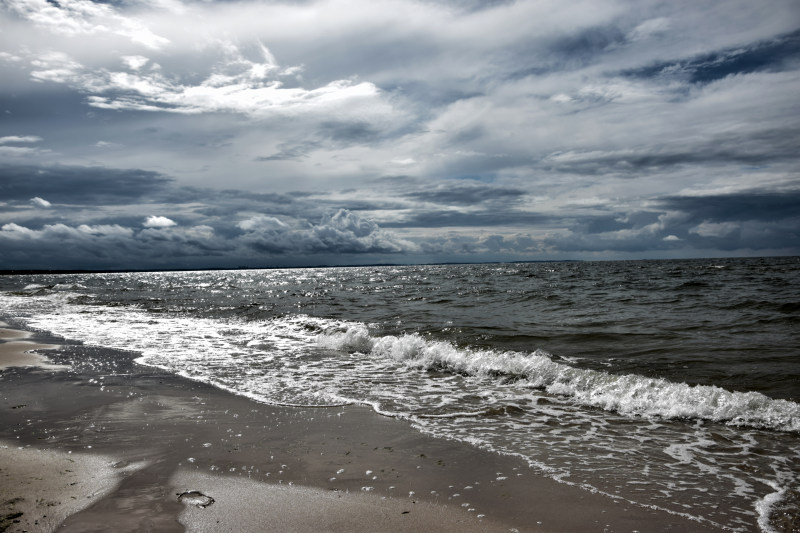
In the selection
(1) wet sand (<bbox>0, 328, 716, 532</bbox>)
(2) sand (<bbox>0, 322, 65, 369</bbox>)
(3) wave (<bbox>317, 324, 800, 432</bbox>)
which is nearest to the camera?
(1) wet sand (<bbox>0, 328, 716, 532</bbox>)

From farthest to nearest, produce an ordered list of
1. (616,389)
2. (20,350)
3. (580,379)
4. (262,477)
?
(20,350), (580,379), (616,389), (262,477)

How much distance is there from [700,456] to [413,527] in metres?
3.62

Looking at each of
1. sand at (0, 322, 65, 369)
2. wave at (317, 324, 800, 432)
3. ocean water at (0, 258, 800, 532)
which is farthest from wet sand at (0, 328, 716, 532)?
sand at (0, 322, 65, 369)

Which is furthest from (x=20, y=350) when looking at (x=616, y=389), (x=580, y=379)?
(x=616, y=389)

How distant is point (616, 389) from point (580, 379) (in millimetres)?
746

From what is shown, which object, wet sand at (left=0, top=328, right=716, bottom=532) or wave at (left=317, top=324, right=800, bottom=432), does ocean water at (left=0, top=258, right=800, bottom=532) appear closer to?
wave at (left=317, top=324, right=800, bottom=432)

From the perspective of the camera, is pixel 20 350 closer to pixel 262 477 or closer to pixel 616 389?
pixel 262 477

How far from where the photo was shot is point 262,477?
4613mm

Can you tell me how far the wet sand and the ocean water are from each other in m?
0.51

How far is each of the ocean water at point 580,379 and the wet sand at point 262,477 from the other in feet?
1.66

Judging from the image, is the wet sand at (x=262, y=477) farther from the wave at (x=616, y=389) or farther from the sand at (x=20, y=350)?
the sand at (x=20, y=350)

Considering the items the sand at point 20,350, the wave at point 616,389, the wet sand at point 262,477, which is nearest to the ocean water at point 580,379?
the wave at point 616,389

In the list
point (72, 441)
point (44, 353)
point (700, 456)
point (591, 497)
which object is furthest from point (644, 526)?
point (44, 353)

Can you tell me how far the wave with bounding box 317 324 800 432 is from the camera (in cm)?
655
